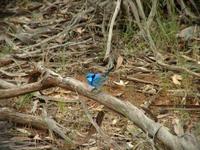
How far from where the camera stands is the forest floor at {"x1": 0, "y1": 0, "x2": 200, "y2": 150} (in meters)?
3.60

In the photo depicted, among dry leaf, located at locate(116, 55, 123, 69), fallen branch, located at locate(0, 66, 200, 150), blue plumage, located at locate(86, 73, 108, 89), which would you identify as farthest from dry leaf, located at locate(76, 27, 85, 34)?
blue plumage, located at locate(86, 73, 108, 89)

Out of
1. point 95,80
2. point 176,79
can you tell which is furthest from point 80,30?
point 95,80

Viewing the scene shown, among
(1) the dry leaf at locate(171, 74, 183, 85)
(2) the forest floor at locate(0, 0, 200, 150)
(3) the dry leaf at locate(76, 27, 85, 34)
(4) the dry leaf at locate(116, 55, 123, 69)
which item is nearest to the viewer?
(2) the forest floor at locate(0, 0, 200, 150)

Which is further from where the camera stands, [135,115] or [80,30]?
[80,30]

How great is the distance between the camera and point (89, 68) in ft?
15.2

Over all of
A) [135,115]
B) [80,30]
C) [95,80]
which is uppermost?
[95,80]

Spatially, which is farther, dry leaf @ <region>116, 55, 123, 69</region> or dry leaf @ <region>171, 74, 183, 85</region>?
dry leaf @ <region>116, 55, 123, 69</region>

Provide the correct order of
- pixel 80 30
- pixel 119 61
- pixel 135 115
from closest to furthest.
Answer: pixel 135 115, pixel 119 61, pixel 80 30

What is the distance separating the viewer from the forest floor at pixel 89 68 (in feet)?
11.8

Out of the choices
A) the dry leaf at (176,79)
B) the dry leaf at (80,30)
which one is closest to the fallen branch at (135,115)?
the dry leaf at (176,79)

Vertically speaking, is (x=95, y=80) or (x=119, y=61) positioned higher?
(x=95, y=80)

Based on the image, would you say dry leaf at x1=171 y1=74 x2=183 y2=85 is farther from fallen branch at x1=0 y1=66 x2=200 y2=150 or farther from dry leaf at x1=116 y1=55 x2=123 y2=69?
fallen branch at x1=0 y1=66 x2=200 y2=150

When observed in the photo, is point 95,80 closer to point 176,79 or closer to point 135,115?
point 135,115

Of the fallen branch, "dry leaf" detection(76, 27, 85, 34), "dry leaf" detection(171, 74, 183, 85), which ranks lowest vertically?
"dry leaf" detection(171, 74, 183, 85)
